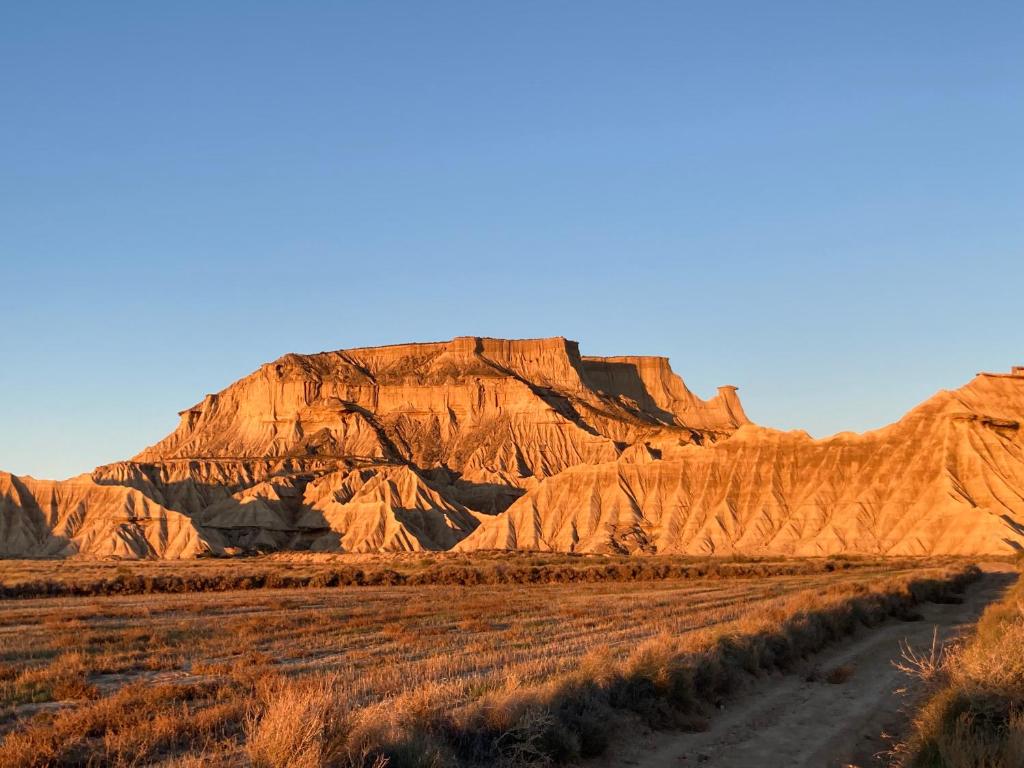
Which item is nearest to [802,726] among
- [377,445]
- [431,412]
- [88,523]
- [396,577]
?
[396,577]

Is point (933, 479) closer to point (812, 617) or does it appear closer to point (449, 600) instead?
point (449, 600)

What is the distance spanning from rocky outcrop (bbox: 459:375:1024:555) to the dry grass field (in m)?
38.8

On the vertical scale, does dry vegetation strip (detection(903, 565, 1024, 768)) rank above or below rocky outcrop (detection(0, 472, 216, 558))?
below

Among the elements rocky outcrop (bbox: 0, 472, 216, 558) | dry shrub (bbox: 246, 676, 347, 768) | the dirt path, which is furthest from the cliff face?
dry shrub (bbox: 246, 676, 347, 768)

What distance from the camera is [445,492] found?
378 feet

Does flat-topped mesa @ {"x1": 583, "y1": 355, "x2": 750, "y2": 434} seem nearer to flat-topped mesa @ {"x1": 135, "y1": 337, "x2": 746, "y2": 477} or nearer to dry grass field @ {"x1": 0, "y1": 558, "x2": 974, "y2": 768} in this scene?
flat-topped mesa @ {"x1": 135, "y1": 337, "x2": 746, "y2": 477}

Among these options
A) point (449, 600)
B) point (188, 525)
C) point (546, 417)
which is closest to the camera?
point (449, 600)

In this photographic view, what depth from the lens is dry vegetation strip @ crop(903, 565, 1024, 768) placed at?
8258 mm

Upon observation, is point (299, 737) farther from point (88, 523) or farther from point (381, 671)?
point (88, 523)

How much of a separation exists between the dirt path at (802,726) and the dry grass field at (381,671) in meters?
0.49

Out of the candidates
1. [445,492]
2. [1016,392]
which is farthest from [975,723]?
[445,492]

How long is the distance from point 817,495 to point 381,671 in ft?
217

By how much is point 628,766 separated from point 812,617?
11.5 meters

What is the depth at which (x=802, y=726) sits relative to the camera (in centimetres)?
1235
